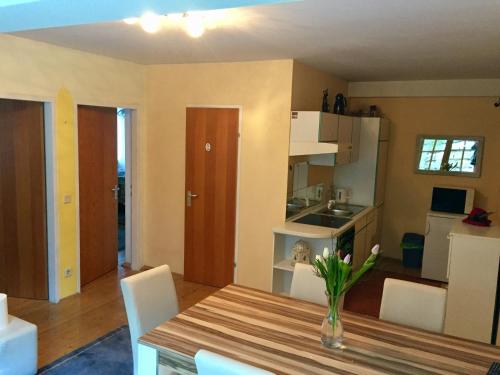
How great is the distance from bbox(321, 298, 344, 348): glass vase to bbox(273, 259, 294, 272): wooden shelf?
1.94 meters

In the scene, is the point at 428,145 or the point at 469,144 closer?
the point at 469,144

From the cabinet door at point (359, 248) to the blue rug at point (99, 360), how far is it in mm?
2558

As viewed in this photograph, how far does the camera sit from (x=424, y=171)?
5.87 metres

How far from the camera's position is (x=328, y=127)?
4.28 m

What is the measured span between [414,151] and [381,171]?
0.56m

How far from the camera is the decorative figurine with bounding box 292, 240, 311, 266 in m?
4.07

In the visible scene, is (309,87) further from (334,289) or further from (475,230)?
(334,289)

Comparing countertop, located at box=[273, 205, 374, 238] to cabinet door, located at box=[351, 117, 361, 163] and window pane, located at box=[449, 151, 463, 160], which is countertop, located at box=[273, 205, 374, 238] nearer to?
cabinet door, located at box=[351, 117, 361, 163]

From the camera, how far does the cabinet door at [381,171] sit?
560 centimetres

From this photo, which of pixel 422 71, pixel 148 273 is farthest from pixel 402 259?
pixel 148 273

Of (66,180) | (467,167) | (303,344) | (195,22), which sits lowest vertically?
(303,344)

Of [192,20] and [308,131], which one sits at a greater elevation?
[192,20]

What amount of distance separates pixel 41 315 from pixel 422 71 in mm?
4587

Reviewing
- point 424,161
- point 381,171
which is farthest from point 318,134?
point 424,161
